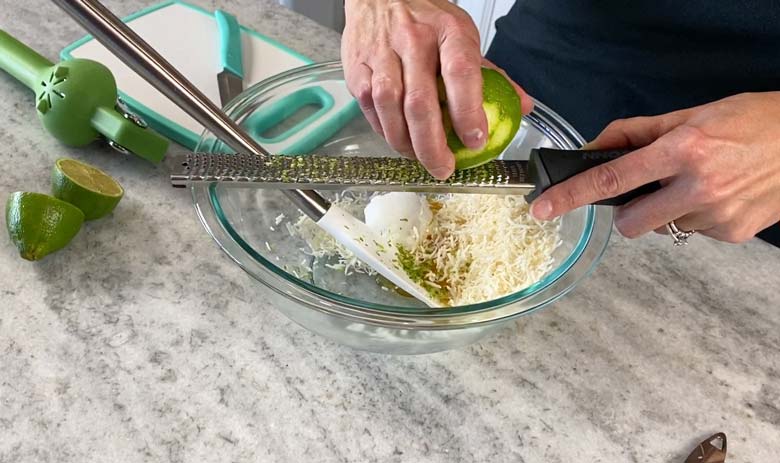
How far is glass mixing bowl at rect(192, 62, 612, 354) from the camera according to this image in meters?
0.67

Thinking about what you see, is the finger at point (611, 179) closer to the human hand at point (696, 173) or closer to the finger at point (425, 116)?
the human hand at point (696, 173)

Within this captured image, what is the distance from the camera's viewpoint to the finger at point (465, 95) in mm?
649

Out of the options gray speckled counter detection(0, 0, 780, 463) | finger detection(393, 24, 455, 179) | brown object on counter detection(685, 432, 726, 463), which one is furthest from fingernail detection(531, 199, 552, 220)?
brown object on counter detection(685, 432, 726, 463)

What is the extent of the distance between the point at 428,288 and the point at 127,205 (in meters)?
0.46

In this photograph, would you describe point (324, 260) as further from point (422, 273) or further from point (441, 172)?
point (441, 172)

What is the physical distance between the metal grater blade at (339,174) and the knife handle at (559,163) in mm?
12

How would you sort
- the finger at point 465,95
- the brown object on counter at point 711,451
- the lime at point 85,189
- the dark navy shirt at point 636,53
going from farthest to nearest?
the dark navy shirt at point 636,53 → the lime at point 85,189 → the brown object on counter at point 711,451 → the finger at point 465,95

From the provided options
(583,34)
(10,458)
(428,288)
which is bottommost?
(10,458)

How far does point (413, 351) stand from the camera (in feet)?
2.62

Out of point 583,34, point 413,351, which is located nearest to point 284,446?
point 413,351

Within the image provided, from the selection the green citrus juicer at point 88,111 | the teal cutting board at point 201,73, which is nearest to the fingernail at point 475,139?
the teal cutting board at point 201,73

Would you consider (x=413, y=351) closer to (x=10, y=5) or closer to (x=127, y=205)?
(x=127, y=205)

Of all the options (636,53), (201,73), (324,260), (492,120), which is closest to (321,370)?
(324,260)

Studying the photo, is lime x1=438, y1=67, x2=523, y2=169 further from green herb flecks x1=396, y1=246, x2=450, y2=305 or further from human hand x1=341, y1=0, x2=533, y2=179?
green herb flecks x1=396, y1=246, x2=450, y2=305
